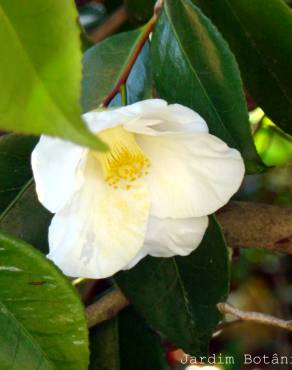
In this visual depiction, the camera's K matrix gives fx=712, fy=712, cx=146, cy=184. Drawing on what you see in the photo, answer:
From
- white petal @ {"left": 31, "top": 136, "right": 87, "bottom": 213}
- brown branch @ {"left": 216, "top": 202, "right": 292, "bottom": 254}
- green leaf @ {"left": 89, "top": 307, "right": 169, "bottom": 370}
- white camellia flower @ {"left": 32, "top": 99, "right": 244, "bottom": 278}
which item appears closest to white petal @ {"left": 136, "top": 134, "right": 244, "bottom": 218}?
white camellia flower @ {"left": 32, "top": 99, "right": 244, "bottom": 278}

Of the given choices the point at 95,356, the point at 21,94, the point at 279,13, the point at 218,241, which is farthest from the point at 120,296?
the point at 21,94

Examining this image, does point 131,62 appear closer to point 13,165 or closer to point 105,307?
point 13,165

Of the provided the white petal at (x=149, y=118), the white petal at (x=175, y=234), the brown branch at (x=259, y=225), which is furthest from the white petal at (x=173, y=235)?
the brown branch at (x=259, y=225)

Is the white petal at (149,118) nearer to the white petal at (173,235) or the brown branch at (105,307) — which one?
the white petal at (173,235)

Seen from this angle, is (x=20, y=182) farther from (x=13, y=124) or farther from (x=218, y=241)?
(x=13, y=124)

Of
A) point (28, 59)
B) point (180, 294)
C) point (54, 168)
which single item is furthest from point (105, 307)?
point (28, 59)

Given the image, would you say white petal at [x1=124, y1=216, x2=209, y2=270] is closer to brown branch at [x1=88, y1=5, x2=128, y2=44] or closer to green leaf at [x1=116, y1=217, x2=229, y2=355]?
green leaf at [x1=116, y1=217, x2=229, y2=355]
